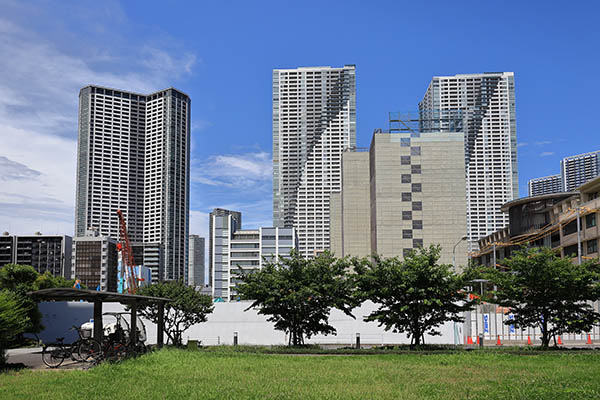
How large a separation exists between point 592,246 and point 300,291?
47.6 metres

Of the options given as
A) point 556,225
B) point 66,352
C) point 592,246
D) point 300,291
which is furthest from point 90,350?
point 556,225

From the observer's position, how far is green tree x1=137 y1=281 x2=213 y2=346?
127ft

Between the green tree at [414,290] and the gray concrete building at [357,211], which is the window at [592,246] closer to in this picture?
the gray concrete building at [357,211]

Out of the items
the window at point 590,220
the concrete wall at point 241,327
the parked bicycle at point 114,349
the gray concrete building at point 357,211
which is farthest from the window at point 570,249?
the parked bicycle at point 114,349

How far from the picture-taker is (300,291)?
33.0 metres

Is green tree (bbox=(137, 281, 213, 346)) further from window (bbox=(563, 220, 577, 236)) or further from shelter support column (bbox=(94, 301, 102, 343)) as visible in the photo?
window (bbox=(563, 220, 577, 236))

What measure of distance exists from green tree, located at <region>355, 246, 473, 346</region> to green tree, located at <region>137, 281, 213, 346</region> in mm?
12286

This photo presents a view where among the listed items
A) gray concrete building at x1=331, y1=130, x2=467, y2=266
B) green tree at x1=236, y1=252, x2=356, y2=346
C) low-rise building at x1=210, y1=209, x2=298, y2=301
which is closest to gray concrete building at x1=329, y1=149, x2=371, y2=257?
gray concrete building at x1=331, y1=130, x2=467, y2=266

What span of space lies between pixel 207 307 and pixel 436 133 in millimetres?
57497

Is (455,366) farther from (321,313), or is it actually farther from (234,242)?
(234,242)

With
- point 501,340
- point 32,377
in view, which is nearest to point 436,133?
point 501,340

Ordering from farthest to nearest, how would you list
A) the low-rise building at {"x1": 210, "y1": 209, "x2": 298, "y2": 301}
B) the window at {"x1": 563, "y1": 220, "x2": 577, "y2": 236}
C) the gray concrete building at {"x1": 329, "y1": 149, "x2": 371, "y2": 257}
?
the low-rise building at {"x1": 210, "y1": 209, "x2": 298, "y2": 301}
the gray concrete building at {"x1": 329, "y1": 149, "x2": 371, "y2": 257}
the window at {"x1": 563, "y1": 220, "x2": 577, "y2": 236}

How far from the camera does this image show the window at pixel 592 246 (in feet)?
217

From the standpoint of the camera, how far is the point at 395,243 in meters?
84.3
